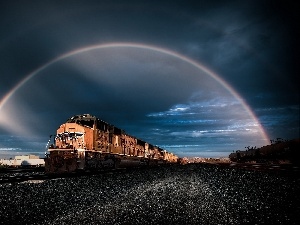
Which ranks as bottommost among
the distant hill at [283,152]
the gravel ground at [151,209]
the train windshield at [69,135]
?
the gravel ground at [151,209]

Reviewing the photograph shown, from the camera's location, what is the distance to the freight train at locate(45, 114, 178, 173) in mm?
17953

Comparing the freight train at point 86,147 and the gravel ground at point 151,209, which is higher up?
the freight train at point 86,147

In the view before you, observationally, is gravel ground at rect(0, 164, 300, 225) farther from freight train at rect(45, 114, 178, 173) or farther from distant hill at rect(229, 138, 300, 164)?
distant hill at rect(229, 138, 300, 164)

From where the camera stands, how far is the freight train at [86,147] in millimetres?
17953

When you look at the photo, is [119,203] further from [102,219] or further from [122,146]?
[122,146]

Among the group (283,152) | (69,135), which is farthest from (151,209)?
(283,152)

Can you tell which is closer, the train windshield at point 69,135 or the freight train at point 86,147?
the freight train at point 86,147

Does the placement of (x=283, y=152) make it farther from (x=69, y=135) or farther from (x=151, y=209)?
(x=151, y=209)

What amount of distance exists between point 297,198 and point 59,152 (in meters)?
15.3

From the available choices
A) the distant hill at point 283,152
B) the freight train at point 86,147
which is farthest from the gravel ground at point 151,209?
the distant hill at point 283,152

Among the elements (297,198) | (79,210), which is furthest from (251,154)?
(79,210)

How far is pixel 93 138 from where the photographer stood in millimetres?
20812

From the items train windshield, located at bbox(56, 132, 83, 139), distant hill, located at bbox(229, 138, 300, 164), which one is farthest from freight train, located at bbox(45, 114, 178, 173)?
distant hill, located at bbox(229, 138, 300, 164)

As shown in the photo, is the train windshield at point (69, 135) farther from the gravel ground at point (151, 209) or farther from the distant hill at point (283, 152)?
the distant hill at point (283, 152)
